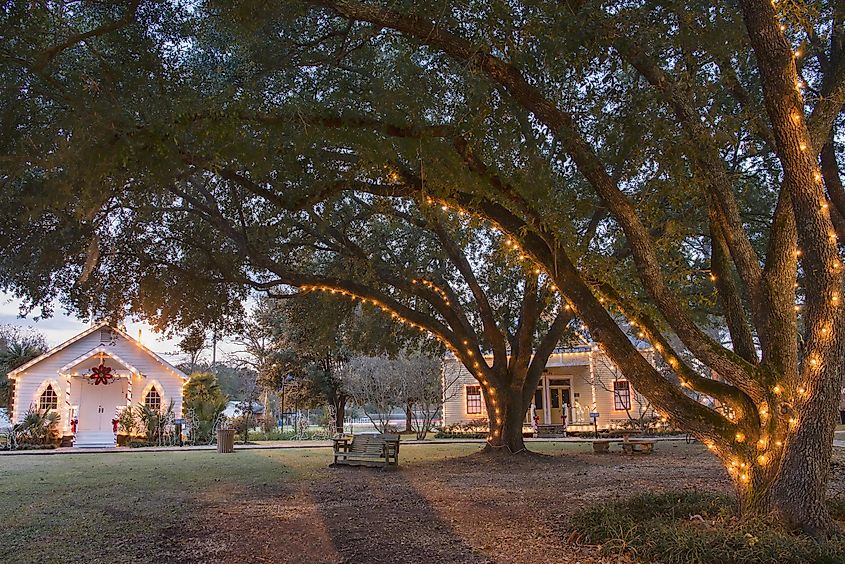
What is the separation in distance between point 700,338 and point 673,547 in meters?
1.96

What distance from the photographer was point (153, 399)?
23.9 m

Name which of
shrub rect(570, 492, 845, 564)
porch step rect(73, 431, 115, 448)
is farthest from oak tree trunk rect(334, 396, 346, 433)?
shrub rect(570, 492, 845, 564)

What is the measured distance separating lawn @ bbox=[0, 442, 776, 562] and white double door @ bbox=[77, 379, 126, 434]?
10879 millimetres

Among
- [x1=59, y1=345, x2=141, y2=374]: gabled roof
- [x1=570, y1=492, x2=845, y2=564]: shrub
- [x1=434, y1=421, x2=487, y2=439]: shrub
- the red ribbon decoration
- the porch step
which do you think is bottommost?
[x1=434, y1=421, x2=487, y2=439]: shrub

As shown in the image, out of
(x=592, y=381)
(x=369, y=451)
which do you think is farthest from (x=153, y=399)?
(x=592, y=381)

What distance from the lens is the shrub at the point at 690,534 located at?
4633 millimetres

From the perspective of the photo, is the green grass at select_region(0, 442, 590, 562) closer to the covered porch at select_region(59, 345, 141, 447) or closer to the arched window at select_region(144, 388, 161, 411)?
the covered porch at select_region(59, 345, 141, 447)

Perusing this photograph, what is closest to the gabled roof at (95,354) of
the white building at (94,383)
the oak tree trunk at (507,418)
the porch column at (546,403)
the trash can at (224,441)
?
the white building at (94,383)

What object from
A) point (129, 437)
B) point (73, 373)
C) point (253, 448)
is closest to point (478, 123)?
point (253, 448)

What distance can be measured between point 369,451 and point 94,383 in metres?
14.6

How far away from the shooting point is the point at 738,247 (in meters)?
6.20

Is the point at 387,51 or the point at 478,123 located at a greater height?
the point at 387,51

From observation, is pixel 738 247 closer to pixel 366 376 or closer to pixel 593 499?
pixel 593 499

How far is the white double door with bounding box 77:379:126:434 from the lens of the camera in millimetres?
23969
